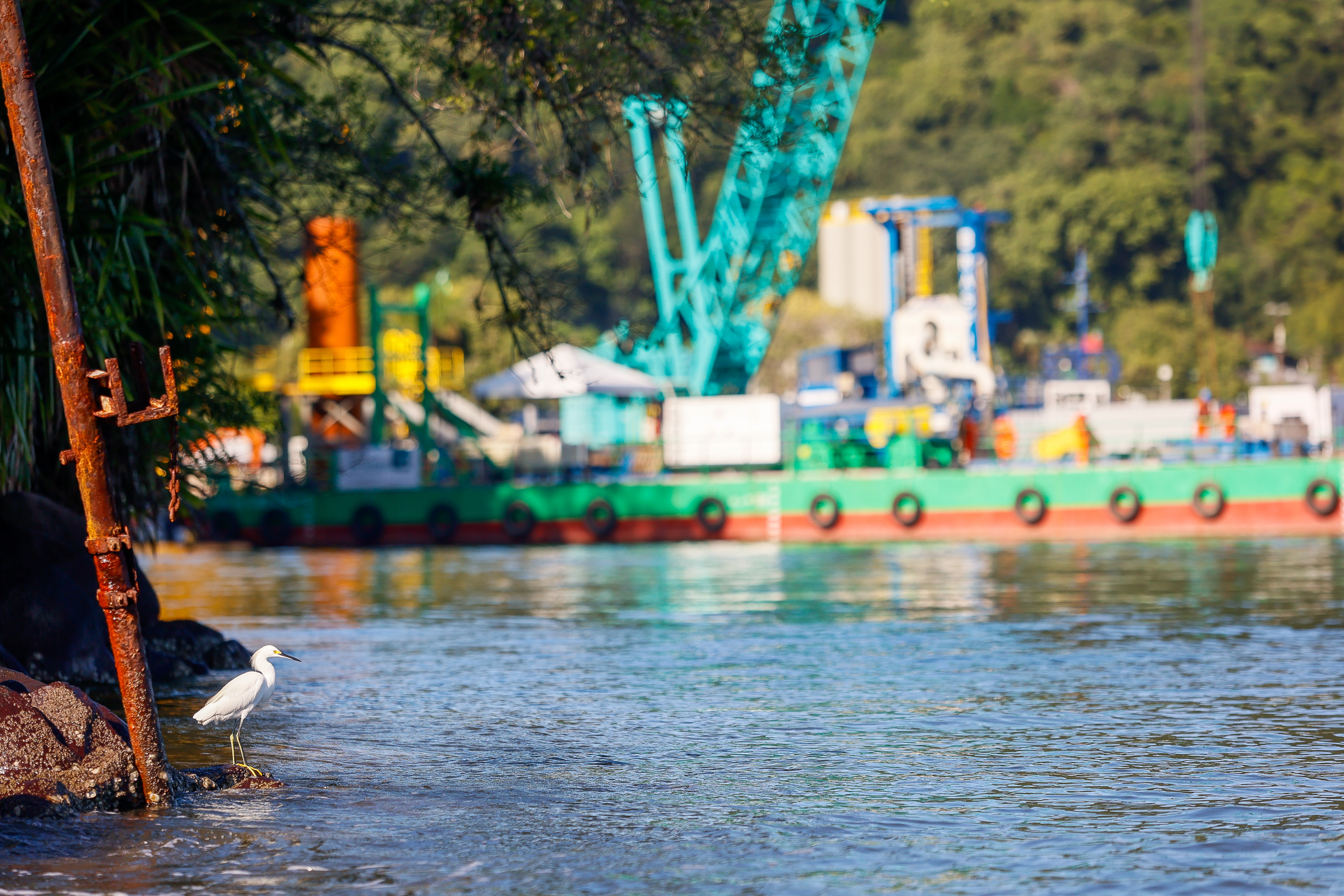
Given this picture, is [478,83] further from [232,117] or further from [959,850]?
[959,850]

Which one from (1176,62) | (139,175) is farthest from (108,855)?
(1176,62)

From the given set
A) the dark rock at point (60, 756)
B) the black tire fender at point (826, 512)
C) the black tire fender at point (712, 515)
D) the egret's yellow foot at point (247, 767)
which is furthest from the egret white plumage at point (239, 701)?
the black tire fender at point (712, 515)

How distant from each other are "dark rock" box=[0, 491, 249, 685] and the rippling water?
32.4 inches

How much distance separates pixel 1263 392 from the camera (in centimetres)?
3525

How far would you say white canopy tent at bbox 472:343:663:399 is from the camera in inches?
1323

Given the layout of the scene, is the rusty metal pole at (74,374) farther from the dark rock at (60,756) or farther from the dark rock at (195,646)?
the dark rock at (195,646)

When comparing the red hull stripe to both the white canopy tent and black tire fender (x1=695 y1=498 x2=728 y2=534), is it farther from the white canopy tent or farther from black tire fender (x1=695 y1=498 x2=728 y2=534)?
the white canopy tent

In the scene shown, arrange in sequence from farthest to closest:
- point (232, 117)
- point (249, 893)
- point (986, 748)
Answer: point (232, 117) → point (986, 748) → point (249, 893)

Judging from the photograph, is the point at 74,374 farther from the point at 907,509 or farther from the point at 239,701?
the point at 907,509

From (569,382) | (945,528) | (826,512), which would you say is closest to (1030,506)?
(945,528)

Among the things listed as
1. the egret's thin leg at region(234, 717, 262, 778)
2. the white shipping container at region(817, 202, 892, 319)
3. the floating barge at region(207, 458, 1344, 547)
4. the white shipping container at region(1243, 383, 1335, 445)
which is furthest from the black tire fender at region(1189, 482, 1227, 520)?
the white shipping container at region(817, 202, 892, 319)

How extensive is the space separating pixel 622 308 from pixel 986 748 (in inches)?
3493

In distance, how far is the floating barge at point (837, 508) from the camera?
1198 inches

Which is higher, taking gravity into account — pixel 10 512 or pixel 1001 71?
pixel 1001 71
